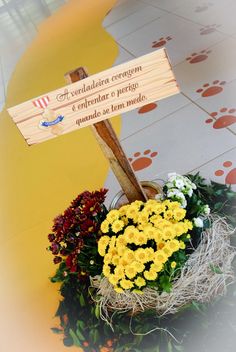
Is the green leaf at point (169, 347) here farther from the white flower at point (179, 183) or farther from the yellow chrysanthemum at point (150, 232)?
the white flower at point (179, 183)

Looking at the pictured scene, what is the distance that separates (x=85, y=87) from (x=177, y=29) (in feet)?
8.21

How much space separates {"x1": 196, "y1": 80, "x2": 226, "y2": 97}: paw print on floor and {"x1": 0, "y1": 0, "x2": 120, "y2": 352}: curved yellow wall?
63cm

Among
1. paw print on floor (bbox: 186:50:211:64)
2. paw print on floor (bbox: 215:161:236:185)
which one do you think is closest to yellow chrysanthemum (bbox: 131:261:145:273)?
paw print on floor (bbox: 215:161:236:185)

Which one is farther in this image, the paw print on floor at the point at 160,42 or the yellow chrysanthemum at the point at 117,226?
the paw print on floor at the point at 160,42

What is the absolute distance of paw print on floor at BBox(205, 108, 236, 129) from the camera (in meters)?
2.12

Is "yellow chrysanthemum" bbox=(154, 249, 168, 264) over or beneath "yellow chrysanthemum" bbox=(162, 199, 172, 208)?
beneath

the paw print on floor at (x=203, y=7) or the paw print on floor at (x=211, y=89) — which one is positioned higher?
the paw print on floor at (x=203, y=7)

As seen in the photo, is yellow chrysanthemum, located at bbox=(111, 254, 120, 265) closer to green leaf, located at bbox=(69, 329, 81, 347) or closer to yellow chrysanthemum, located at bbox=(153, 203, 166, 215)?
yellow chrysanthemum, located at bbox=(153, 203, 166, 215)

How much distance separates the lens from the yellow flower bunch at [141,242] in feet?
4.02

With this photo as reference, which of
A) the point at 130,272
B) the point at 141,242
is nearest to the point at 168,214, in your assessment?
the point at 141,242

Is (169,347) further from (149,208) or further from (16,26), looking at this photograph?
(16,26)

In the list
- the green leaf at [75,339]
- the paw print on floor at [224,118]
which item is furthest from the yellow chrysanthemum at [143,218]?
the paw print on floor at [224,118]

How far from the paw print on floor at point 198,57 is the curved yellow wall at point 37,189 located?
0.76 meters

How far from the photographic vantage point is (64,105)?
4.00ft
